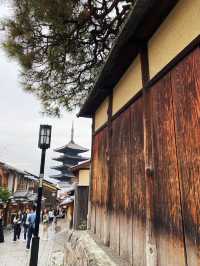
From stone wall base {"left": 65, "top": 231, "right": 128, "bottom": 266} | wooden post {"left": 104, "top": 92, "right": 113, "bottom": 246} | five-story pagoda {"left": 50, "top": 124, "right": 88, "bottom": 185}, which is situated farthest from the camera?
five-story pagoda {"left": 50, "top": 124, "right": 88, "bottom": 185}

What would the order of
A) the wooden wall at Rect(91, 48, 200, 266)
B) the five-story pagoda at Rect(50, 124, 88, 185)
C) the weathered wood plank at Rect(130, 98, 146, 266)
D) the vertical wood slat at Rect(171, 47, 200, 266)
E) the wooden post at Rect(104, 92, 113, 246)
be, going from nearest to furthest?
1. the vertical wood slat at Rect(171, 47, 200, 266)
2. the wooden wall at Rect(91, 48, 200, 266)
3. the weathered wood plank at Rect(130, 98, 146, 266)
4. the wooden post at Rect(104, 92, 113, 246)
5. the five-story pagoda at Rect(50, 124, 88, 185)

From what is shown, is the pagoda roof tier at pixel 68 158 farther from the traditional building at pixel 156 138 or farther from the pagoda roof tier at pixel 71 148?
the traditional building at pixel 156 138

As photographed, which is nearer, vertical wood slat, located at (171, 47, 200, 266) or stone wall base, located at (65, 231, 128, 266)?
vertical wood slat, located at (171, 47, 200, 266)

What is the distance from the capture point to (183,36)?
2799mm

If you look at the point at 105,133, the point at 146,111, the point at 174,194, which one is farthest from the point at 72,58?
the point at 174,194

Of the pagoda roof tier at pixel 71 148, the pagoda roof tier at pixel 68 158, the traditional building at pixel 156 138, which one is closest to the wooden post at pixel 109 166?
the traditional building at pixel 156 138

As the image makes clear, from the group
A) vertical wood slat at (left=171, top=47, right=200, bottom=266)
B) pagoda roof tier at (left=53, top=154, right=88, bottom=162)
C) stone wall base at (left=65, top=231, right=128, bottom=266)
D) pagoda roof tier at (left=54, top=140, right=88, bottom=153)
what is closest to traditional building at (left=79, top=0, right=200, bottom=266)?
vertical wood slat at (left=171, top=47, right=200, bottom=266)

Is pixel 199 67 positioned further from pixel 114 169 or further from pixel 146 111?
pixel 114 169

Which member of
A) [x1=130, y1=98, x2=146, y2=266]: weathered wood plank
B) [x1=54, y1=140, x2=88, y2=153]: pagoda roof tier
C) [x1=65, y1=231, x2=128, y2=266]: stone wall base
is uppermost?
[x1=54, y1=140, x2=88, y2=153]: pagoda roof tier

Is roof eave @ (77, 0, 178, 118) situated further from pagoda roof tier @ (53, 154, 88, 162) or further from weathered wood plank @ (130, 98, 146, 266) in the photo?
pagoda roof tier @ (53, 154, 88, 162)

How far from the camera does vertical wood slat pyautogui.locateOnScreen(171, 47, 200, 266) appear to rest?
2.38 m

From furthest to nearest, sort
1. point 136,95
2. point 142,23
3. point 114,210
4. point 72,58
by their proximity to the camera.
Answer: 1. point 72,58
2. point 114,210
3. point 136,95
4. point 142,23

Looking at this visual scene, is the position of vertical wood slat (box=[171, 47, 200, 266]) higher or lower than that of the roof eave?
lower

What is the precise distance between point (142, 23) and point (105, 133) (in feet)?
9.57
